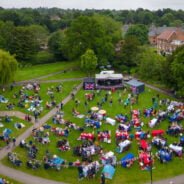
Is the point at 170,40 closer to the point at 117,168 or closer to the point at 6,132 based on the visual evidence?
the point at 6,132

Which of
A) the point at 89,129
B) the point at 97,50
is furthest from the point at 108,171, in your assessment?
the point at 97,50

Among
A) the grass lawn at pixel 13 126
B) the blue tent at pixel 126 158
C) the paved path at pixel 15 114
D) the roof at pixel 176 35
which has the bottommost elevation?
the grass lawn at pixel 13 126

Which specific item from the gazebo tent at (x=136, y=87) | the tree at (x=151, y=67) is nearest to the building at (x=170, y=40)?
the tree at (x=151, y=67)

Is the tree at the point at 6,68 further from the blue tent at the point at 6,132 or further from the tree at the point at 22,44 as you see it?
the tree at the point at 22,44

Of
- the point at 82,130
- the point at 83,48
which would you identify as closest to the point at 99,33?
the point at 83,48

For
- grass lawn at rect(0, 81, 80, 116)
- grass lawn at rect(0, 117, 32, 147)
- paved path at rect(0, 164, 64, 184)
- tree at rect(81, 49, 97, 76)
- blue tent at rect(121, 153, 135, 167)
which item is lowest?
paved path at rect(0, 164, 64, 184)

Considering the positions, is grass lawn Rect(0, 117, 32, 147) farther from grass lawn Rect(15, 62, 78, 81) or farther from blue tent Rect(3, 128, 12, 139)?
grass lawn Rect(15, 62, 78, 81)

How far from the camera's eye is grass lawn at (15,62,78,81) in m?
56.8

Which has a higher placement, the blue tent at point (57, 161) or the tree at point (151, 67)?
the tree at point (151, 67)

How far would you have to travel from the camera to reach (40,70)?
6253 centimetres

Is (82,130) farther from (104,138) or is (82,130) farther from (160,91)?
(160,91)

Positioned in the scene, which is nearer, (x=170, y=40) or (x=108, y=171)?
(x=108, y=171)

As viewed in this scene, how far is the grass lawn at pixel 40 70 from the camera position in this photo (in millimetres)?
56825

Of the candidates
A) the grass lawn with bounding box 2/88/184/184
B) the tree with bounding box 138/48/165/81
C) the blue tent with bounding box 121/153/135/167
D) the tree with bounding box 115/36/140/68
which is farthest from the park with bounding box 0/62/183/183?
the tree with bounding box 115/36/140/68
